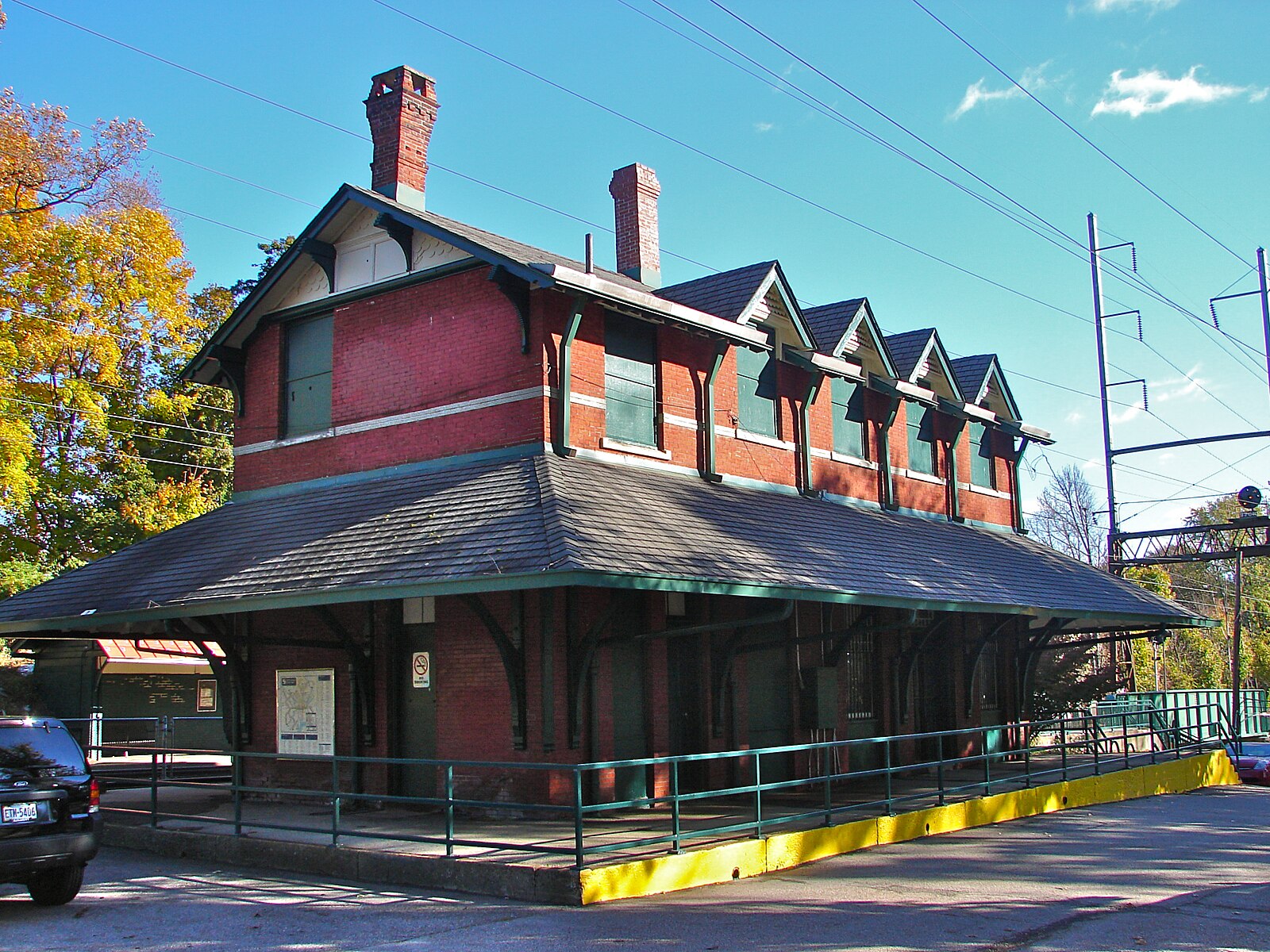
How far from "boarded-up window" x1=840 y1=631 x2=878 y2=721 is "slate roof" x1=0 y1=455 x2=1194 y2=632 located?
6.26ft

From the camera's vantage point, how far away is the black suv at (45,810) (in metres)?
9.41

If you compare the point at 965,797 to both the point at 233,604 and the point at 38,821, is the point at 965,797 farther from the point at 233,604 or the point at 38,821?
the point at 38,821

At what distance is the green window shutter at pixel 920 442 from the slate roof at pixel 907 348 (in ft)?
3.07

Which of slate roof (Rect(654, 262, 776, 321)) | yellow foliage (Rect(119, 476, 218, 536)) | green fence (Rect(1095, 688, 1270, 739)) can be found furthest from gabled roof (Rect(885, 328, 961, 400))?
yellow foliage (Rect(119, 476, 218, 536))

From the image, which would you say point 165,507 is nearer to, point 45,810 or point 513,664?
point 513,664

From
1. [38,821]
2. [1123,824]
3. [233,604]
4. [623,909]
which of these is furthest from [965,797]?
[38,821]

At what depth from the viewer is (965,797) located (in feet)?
52.1

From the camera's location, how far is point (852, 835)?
13148 mm

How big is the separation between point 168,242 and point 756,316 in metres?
21.6

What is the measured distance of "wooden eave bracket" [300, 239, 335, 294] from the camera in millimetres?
17125

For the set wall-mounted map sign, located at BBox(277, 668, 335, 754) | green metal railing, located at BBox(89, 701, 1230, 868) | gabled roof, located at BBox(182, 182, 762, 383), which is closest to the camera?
green metal railing, located at BBox(89, 701, 1230, 868)

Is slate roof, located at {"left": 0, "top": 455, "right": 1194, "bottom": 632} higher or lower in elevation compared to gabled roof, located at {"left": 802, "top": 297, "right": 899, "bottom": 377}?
lower

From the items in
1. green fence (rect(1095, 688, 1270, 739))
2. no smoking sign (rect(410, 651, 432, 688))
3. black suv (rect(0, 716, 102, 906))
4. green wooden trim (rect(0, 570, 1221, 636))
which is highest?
green wooden trim (rect(0, 570, 1221, 636))

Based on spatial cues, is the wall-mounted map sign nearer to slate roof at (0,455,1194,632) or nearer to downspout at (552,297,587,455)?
slate roof at (0,455,1194,632)
